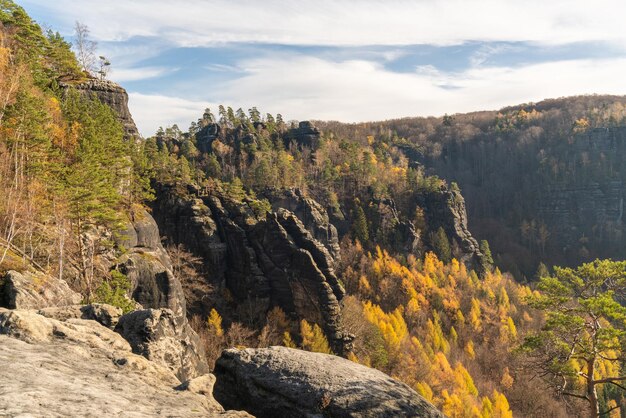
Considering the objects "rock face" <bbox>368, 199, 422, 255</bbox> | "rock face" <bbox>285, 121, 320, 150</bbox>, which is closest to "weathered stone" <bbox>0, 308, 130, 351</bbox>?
"rock face" <bbox>368, 199, 422, 255</bbox>

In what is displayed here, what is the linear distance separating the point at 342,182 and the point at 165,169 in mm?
62583

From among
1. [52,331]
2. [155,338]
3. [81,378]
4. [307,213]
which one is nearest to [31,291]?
[155,338]

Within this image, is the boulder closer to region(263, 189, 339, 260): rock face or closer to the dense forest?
the dense forest

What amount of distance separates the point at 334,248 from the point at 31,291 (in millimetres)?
85530

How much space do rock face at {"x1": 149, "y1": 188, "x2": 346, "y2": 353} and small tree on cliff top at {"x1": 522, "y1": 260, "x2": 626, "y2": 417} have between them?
1926 inches

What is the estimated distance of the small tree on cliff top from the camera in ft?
53.2

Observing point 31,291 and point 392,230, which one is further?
point 392,230

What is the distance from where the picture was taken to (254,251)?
238ft

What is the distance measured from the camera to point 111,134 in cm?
4300

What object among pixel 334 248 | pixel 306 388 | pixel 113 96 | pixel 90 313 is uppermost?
pixel 113 96

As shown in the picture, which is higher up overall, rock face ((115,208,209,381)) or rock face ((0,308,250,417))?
rock face ((0,308,250,417))

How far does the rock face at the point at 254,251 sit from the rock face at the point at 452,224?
62863 millimetres

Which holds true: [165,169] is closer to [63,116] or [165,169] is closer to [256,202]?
[256,202]

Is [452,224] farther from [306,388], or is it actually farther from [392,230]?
[306,388]
